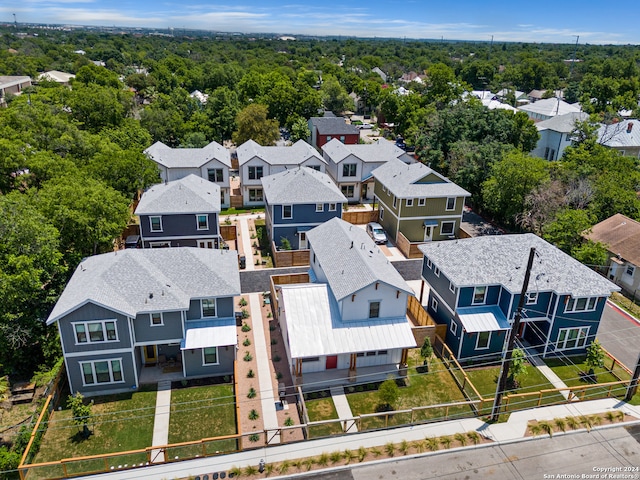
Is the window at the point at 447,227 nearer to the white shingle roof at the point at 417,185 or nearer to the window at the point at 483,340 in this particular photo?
the white shingle roof at the point at 417,185

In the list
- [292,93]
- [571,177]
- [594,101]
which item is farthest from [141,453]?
[594,101]

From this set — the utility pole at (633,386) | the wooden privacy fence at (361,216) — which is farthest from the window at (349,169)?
the utility pole at (633,386)

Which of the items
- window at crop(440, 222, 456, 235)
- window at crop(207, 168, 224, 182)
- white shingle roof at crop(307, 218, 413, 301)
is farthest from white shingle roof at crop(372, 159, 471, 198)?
window at crop(207, 168, 224, 182)

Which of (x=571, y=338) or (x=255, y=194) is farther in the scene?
(x=255, y=194)

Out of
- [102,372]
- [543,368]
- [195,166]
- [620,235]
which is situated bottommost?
[543,368]

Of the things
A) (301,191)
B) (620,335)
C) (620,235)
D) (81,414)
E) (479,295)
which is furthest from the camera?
(301,191)

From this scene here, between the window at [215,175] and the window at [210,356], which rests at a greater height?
the window at [215,175]

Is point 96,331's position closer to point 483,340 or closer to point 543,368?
point 483,340

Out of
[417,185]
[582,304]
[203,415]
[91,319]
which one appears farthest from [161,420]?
[417,185]
